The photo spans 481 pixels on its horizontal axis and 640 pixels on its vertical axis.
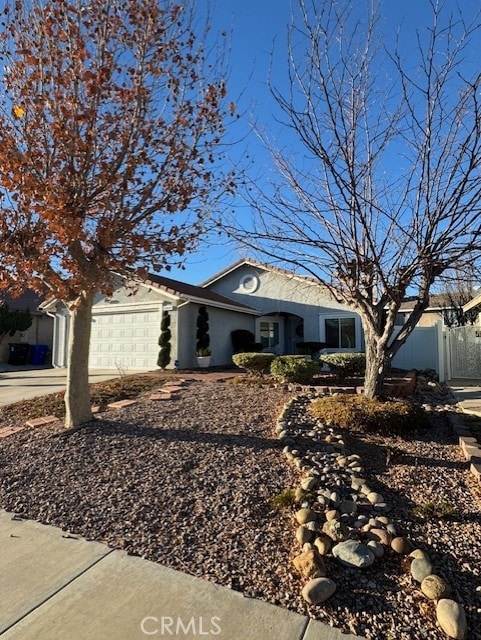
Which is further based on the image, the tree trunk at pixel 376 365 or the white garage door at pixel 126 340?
the white garage door at pixel 126 340

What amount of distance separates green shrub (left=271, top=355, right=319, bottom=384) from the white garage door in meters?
6.67

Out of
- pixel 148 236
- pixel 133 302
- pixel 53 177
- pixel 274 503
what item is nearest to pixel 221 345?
pixel 133 302

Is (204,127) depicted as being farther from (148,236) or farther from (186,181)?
(148,236)

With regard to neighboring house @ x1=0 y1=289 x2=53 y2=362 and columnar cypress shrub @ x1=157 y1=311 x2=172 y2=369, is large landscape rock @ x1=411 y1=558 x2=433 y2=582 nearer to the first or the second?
columnar cypress shrub @ x1=157 y1=311 x2=172 y2=369

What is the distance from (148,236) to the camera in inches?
242

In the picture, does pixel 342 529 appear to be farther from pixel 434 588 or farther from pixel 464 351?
pixel 464 351

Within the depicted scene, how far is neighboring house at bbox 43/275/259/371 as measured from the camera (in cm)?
1530

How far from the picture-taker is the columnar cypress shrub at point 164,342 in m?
14.8

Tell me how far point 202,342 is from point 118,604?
13.4m

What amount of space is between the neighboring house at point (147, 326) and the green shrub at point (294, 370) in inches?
230

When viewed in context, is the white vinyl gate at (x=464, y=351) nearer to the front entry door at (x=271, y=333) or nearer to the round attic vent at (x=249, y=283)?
the front entry door at (x=271, y=333)

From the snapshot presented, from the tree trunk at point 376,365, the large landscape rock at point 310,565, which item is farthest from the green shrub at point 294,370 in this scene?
the large landscape rock at point 310,565

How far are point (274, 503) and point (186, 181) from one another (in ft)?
15.1

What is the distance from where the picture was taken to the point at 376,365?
6.73m
